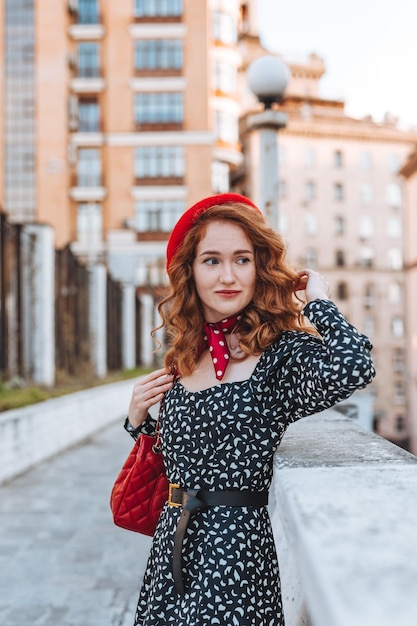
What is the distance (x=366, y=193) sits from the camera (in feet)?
208

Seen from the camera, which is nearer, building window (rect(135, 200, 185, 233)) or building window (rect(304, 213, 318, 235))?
building window (rect(135, 200, 185, 233))

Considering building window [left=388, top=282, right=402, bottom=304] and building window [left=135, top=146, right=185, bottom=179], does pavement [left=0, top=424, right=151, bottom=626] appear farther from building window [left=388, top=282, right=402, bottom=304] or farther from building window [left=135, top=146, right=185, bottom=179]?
building window [left=388, top=282, right=402, bottom=304]

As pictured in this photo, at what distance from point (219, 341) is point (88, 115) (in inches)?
1672

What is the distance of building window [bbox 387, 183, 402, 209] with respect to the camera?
63.9m

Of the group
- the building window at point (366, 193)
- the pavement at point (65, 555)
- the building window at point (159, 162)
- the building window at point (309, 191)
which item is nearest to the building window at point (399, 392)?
the building window at point (366, 193)

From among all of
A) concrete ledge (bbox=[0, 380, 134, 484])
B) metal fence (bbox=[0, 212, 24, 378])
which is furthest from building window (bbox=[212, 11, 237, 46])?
metal fence (bbox=[0, 212, 24, 378])

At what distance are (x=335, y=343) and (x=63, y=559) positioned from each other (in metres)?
3.41

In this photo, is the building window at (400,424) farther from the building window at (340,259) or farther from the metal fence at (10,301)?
the metal fence at (10,301)

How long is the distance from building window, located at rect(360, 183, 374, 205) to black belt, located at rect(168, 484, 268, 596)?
208ft

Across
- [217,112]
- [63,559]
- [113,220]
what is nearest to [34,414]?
[63,559]

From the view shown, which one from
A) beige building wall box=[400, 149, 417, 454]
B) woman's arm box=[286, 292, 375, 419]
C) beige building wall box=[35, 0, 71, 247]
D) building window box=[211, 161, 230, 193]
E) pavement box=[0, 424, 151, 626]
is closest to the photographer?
woman's arm box=[286, 292, 375, 419]

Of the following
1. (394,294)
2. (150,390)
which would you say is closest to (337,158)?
(394,294)

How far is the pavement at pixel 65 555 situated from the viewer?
3840 millimetres

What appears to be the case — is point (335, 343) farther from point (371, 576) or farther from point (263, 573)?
point (371, 576)
